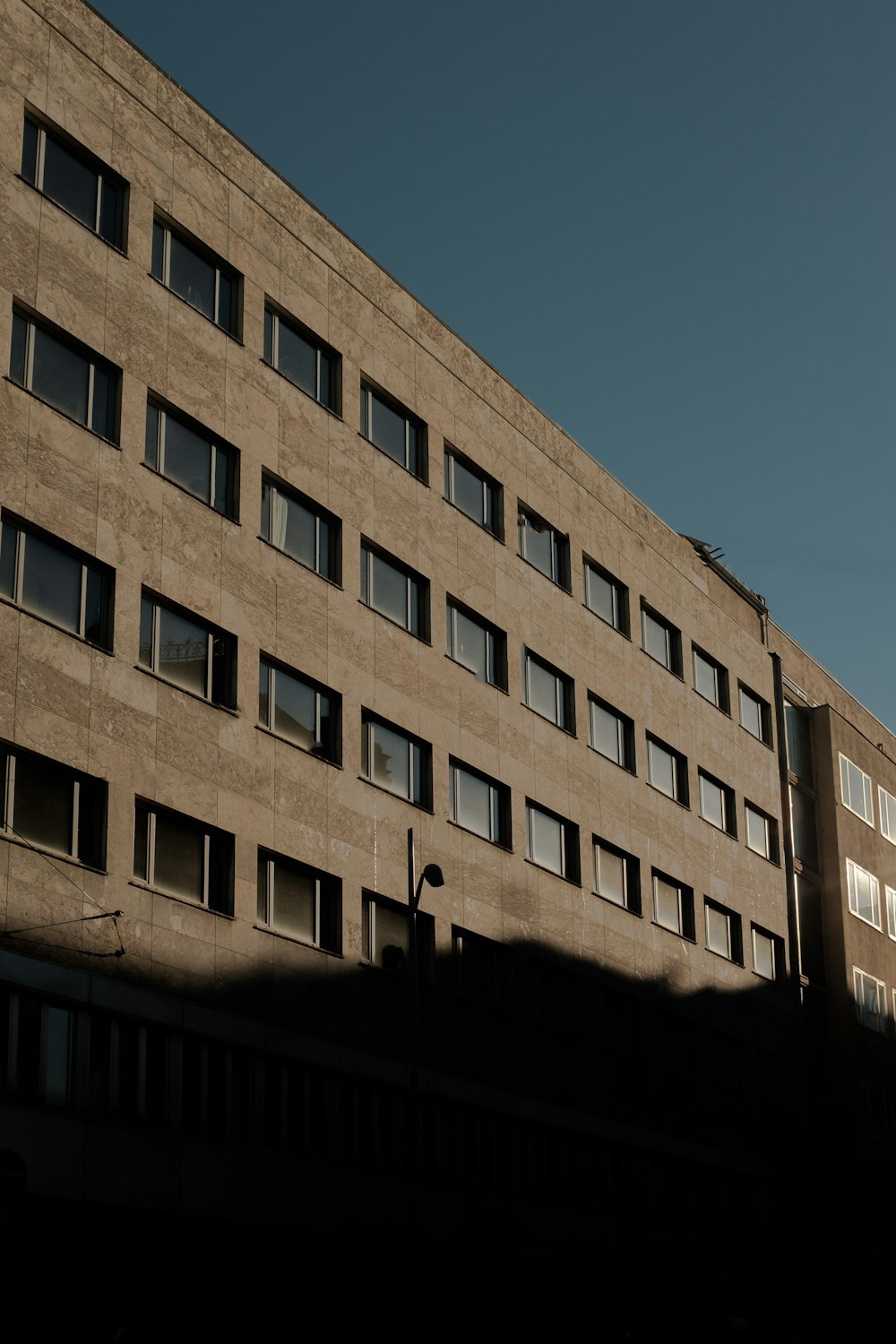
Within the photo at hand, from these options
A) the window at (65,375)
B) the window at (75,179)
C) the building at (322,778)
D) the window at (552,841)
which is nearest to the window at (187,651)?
the building at (322,778)

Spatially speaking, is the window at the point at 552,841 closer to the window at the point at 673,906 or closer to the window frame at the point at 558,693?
the window frame at the point at 558,693

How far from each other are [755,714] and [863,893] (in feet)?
29.7

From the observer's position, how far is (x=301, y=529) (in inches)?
1485

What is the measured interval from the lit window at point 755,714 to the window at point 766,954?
22.1ft

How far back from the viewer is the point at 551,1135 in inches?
1667

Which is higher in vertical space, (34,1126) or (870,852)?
(870,852)

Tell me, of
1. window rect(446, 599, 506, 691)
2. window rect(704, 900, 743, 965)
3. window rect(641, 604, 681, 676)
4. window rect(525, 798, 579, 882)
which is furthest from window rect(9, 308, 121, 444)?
window rect(704, 900, 743, 965)

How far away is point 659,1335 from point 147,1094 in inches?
844

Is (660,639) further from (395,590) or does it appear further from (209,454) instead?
(209,454)

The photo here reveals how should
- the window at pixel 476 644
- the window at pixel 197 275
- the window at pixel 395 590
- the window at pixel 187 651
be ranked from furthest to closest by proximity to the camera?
the window at pixel 476 644 → the window at pixel 395 590 → the window at pixel 197 275 → the window at pixel 187 651

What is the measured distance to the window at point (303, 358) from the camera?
125ft

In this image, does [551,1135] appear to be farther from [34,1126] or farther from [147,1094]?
[34,1126]

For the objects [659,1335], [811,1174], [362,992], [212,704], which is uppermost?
[212,704]

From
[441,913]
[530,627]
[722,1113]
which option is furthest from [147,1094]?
[722,1113]
